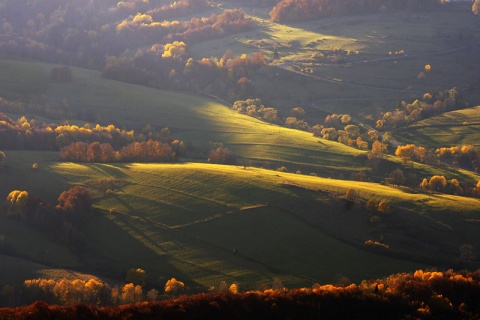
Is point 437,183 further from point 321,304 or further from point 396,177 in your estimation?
point 321,304

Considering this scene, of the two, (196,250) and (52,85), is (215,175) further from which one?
(52,85)

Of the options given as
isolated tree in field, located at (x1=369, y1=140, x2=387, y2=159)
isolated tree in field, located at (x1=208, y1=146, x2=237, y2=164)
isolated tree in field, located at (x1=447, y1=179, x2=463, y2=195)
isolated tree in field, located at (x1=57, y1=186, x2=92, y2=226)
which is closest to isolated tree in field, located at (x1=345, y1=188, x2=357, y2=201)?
isolated tree in field, located at (x1=447, y1=179, x2=463, y2=195)

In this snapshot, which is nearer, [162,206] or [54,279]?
[54,279]

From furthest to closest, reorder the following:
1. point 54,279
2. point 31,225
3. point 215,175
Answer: point 215,175, point 31,225, point 54,279

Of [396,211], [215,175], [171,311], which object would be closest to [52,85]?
[215,175]

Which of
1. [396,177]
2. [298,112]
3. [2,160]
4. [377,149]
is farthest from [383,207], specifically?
[298,112]

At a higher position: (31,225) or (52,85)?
(52,85)

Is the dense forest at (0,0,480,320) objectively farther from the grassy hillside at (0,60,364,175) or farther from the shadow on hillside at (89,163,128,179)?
the shadow on hillside at (89,163,128,179)
